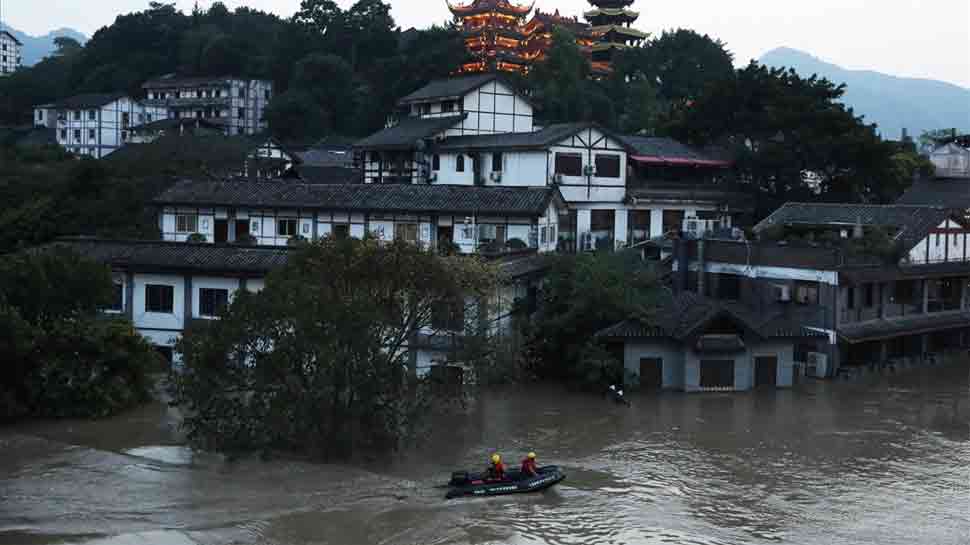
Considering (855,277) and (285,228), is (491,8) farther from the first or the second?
(855,277)

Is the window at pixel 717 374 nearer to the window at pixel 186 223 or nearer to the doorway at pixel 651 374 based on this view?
the doorway at pixel 651 374

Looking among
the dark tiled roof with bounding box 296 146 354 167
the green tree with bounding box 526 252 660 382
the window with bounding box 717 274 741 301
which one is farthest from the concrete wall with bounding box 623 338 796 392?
the dark tiled roof with bounding box 296 146 354 167

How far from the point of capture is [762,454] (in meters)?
24.5

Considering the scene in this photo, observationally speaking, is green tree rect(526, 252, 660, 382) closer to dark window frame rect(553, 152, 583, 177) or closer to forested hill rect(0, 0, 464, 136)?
dark window frame rect(553, 152, 583, 177)

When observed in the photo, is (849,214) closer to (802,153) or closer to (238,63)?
(802,153)

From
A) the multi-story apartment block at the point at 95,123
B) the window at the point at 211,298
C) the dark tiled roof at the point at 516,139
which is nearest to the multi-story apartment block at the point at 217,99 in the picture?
the multi-story apartment block at the point at 95,123

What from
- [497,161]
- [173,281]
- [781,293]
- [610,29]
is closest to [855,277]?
[781,293]

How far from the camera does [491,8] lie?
3177 inches

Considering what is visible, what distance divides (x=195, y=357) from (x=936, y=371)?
83.8 feet

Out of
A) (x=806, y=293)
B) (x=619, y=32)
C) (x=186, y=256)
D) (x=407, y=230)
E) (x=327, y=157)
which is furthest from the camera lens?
(x=619, y=32)

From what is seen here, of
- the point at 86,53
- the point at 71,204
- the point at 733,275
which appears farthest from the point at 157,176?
the point at 86,53

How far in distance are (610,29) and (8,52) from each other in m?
75.9

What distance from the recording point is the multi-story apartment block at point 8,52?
120750 millimetres

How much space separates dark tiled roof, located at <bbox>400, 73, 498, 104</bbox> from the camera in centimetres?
4656
